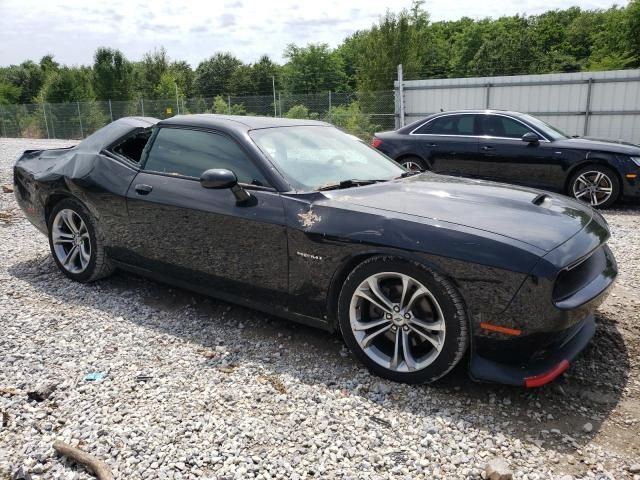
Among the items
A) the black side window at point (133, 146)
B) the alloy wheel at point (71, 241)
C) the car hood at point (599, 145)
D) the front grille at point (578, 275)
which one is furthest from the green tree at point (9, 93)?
the front grille at point (578, 275)

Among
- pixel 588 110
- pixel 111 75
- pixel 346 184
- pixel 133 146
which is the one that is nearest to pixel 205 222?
pixel 346 184

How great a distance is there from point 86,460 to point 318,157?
94.5 inches

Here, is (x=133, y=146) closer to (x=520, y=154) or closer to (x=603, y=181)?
(x=520, y=154)

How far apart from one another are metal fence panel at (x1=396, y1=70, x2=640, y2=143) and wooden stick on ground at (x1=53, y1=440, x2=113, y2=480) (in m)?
14.3

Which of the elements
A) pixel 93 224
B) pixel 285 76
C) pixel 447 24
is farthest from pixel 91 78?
pixel 447 24

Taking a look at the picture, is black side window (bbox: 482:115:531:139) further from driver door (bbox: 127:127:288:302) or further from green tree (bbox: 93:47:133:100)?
green tree (bbox: 93:47:133:100)

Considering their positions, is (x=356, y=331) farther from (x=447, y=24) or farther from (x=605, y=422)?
(x=447, y=24)

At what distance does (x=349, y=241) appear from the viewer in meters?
3.01

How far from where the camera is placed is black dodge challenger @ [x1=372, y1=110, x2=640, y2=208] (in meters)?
7.50

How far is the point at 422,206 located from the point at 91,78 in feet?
128

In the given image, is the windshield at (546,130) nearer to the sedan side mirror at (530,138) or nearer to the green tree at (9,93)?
the sedan side mirror at (530,138)

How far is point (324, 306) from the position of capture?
3.20 metres

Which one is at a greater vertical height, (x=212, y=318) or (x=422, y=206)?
(x=422, y=206)

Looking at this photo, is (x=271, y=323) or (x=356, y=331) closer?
(x=356, y=331)
